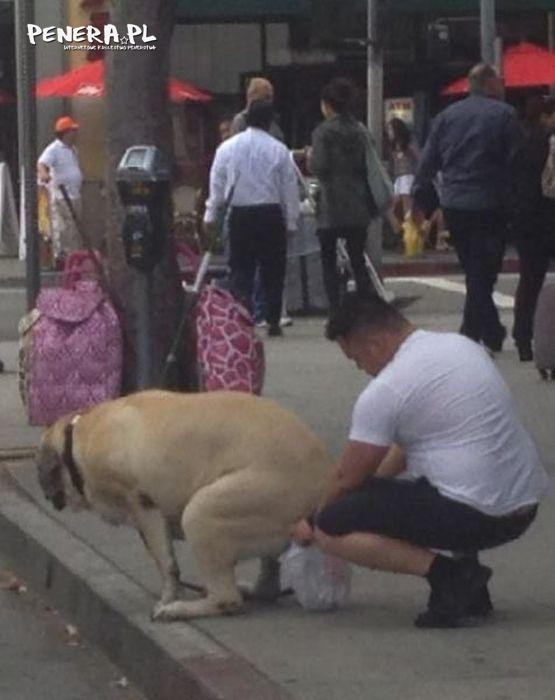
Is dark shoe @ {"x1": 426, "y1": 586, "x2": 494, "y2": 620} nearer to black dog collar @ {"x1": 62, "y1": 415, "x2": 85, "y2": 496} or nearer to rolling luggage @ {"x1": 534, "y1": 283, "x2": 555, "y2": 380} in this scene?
black dog collar @ {"x1": 62, "y1": 415, "x2": 85, "y2": 496}

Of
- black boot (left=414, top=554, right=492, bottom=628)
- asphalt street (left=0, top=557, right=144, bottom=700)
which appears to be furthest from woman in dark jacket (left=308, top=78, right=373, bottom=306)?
black boot (left=414, top=554, right=492, bottom=628)

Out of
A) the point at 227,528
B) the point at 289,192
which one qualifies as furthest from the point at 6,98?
the point at 227,528

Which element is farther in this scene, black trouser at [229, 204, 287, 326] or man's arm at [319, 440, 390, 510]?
black trouser at [229, 204, 287, 326]

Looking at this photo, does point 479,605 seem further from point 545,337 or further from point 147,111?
point 545,337

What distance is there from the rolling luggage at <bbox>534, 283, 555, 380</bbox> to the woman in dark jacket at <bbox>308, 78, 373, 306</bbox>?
9.94 feet

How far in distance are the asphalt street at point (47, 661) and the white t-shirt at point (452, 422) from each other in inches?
46.8

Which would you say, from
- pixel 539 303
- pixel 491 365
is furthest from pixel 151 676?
pixel 539 303

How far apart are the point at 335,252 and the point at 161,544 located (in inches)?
394

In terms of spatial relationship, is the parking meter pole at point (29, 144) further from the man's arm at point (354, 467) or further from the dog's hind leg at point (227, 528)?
the man's arm at point (354, 467)

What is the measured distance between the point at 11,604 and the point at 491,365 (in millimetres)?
2544

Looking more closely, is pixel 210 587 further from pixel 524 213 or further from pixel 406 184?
pixel 406 184

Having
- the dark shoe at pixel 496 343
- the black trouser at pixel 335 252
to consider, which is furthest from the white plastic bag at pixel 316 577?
the black trouser at pixel 335 252

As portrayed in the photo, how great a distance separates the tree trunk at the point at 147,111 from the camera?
1126 centimetres

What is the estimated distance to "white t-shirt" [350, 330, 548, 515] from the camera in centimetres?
721
